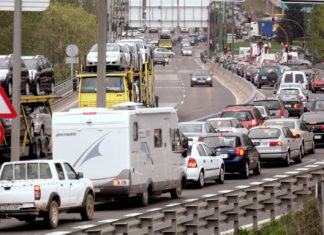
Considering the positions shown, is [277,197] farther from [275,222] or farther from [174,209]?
[174,209]

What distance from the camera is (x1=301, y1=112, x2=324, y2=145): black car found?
44.8 meters

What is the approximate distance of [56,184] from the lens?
65.6 feet

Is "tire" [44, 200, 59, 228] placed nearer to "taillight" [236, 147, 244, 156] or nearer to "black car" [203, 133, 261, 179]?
"black car" [203, 133, 261, 179]

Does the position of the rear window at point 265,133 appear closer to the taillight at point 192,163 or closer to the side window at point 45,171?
the taillight at point 192,163

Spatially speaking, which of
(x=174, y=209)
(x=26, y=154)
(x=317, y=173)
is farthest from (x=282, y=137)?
(x=174, y=209)

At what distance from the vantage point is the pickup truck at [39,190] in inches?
768

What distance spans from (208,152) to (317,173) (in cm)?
1246

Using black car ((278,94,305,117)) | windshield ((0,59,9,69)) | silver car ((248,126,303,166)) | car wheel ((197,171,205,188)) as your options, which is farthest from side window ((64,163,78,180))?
black car ((278,94,305,117))

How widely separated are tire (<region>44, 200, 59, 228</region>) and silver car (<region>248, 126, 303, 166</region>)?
52.4 feet

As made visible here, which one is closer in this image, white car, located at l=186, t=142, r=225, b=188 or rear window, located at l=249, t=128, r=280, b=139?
white car, located at l=186, t=142, r=225, b=188

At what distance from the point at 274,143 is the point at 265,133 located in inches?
30.2

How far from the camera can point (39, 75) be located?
43.8 metres

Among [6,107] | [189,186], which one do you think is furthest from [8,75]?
[6,107]

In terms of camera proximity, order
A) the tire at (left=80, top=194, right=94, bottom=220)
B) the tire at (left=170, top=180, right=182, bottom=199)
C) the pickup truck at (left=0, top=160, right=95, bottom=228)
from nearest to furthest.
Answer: the pickup truck at (left=0, top=160, right=95, bottom=228) → the tire at (left=80, top=194, right=94, bottom=220) → the tire at (left=170, top=180, right=182, bottom=199)
